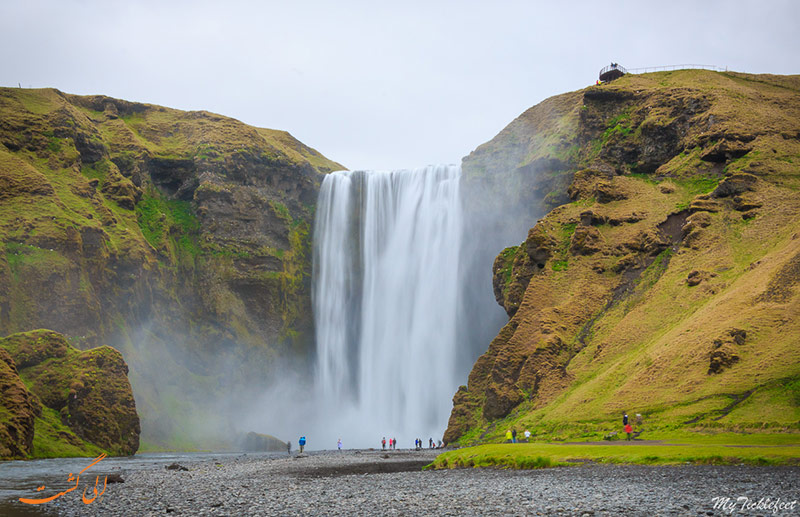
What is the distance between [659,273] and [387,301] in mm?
45179

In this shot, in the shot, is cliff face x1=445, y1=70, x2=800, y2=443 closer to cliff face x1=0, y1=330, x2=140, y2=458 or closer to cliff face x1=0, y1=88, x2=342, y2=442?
cliff face x1=0, y1=330, x2=140, y2=458

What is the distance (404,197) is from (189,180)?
38126 mm

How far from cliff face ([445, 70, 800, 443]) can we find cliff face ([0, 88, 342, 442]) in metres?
42.7

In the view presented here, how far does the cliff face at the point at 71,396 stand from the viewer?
154 feet

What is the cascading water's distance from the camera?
78125 millimetres

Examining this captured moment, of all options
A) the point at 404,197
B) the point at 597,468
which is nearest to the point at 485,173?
the point at 404,197

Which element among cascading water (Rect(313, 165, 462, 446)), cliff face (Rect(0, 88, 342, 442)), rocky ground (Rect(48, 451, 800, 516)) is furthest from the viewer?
cascading water (Rect(313, 165, 462, 446))

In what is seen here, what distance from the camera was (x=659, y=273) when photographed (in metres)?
49.5

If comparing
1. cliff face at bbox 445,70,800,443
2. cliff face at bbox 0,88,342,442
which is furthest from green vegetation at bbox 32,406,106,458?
cliff face at bbox 445,70,800,443

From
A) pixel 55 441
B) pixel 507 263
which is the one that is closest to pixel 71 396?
pixel 55 441

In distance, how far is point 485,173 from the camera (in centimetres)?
8438

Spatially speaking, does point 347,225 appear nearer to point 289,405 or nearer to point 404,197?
point 404,197

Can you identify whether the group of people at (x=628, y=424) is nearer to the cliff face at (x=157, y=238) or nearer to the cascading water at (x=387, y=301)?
the cascading water at (x=387, y=301)

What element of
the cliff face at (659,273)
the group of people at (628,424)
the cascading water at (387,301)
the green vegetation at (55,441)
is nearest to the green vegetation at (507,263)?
the cliff face at (659,273)
